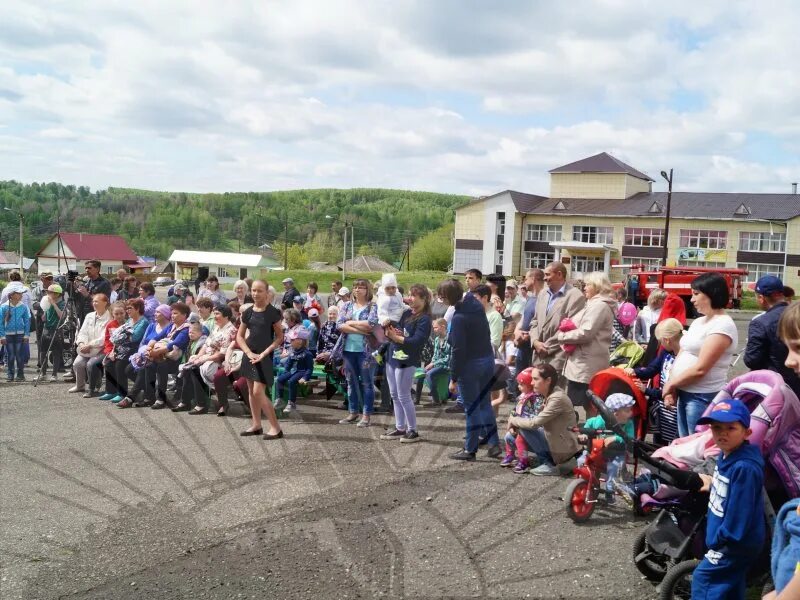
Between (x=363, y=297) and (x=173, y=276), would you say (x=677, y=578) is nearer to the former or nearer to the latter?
(x=363, y=297)

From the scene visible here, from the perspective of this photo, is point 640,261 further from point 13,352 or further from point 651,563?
point 651,563

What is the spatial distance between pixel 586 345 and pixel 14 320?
1027 centimetres

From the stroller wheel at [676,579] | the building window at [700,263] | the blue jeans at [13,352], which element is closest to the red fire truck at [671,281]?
the blue jeans at [13,352]

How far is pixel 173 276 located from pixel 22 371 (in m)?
91.9

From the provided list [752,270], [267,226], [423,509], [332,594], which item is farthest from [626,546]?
[267,226]

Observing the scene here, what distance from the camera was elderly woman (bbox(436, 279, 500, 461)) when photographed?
7.42 metres

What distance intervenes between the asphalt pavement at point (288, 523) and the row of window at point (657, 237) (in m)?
65.2

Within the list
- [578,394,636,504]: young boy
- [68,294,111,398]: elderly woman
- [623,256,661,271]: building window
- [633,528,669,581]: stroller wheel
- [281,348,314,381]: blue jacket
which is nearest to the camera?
[633,528,669,581]: stroller wheel

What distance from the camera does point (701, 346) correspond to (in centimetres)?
554

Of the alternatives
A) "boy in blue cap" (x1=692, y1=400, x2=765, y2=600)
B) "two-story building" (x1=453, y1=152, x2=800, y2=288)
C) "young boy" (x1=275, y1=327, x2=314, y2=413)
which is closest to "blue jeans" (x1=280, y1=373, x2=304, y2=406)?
"young boy" (x1=275, y1=327, x2=314, y2=413)

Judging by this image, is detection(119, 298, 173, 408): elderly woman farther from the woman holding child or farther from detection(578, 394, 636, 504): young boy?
detection(578, 394, 636, 504): young boy

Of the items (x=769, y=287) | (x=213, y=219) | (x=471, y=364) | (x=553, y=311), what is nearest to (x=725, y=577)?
(x=769, y=287)

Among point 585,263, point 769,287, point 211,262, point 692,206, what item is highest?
point 692,206

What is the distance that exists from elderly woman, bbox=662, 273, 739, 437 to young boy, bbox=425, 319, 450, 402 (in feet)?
16.3
